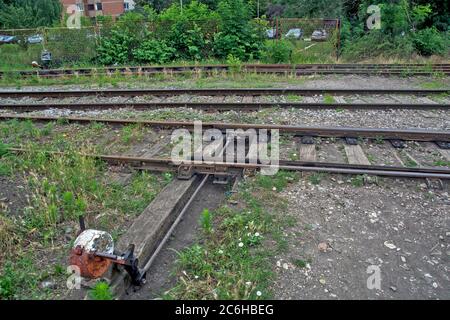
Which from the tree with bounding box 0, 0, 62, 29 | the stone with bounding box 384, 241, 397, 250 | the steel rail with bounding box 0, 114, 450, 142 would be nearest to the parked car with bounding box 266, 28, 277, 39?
the steel rail with bounding box 0, 114, 450, 142

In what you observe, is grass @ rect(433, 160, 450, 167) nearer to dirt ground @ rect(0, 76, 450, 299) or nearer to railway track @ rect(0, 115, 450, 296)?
railway track @ rect(0, 115, 450, 296)

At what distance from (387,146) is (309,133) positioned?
4.43 feet

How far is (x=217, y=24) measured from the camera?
17.5 metres

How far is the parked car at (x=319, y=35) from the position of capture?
17297mm

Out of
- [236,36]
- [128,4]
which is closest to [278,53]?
[236,36]

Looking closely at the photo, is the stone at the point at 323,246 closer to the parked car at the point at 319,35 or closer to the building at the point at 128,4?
the parked car at the point at 319,35

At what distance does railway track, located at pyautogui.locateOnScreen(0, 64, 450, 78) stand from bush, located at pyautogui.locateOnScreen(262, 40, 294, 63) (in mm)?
1521

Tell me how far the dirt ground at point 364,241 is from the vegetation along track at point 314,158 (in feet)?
0.80

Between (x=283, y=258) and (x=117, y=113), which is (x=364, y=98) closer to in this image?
(x=117, y=113)

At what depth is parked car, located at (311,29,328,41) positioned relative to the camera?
17.3 meters

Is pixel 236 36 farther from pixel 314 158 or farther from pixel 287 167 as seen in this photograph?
pixel 287 167

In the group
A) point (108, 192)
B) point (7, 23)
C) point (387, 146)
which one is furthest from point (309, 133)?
point (7, 23)

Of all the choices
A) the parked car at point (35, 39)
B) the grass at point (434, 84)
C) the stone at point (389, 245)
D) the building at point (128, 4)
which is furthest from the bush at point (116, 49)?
the building at point (128, 4)

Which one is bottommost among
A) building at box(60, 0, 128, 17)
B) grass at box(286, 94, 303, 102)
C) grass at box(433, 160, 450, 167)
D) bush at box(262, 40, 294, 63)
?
grass at box(433, 160, 450, 167)
